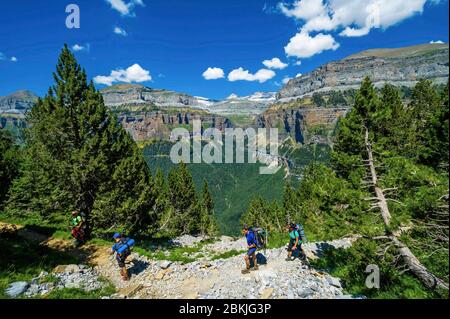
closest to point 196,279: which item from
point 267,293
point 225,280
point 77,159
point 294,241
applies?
point 225,280

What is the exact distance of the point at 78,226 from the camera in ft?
71.9

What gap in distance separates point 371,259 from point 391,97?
34.1 meters

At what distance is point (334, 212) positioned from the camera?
14445mm

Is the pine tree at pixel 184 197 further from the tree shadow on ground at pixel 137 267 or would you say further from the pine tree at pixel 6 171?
the tree shadow on ground at pixel 137 267

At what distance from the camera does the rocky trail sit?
1279 cm

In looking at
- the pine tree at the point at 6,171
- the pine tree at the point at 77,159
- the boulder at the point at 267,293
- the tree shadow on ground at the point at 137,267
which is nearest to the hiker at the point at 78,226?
the pine tree at the point at 77,159

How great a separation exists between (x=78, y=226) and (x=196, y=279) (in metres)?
11.9

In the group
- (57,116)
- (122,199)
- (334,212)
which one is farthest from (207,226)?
(334,212)

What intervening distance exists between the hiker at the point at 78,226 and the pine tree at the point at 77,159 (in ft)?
2.56

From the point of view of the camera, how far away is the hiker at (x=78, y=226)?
2147cm

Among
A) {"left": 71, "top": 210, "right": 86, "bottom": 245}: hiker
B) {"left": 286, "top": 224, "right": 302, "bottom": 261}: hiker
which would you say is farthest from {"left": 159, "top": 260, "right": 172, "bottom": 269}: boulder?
{"left": 286, "top": 224, "right": 302, "bottom": 261}: hiker

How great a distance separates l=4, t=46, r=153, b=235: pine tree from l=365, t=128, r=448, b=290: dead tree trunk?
738 inches

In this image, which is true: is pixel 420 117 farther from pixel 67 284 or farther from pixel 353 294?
pixel 67 284

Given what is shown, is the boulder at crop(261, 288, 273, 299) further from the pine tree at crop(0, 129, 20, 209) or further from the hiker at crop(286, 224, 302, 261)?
the pine tree at crop(0, 129, 20, 209)
